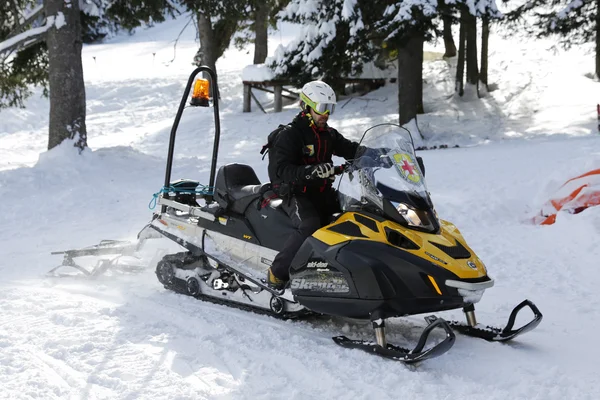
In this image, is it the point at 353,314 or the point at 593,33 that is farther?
the point at 593,33

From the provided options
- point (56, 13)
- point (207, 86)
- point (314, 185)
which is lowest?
point (314, 185)

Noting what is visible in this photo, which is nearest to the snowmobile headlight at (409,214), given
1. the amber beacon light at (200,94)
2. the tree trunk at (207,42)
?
the amber beacon light at (200,94)

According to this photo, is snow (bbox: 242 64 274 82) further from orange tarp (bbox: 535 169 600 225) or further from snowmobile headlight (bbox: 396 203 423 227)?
snowmobile headlight (bbox: 396 203 423 227)

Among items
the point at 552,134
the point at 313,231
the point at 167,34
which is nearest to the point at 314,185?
the point at 313,231

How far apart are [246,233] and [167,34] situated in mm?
36277

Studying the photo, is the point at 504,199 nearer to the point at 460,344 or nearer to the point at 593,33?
the point at 460,344

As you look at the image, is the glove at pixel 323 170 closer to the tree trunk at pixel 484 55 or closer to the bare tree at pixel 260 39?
the tree trunk at pixel 484 55

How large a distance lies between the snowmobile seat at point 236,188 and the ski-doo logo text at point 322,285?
93 centimetres

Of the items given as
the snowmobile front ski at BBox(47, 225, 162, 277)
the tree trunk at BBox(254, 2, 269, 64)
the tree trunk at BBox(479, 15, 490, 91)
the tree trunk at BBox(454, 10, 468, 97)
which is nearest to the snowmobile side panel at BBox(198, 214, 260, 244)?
the snowmobile front ski at BBox(47, 225, 162, 277)

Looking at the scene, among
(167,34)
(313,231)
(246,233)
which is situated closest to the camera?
(313,231)

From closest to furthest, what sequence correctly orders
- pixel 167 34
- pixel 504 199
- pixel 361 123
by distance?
pixel 504 199
pixel 361 123
pixel 167 34

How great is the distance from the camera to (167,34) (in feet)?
131

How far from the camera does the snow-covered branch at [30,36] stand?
1193cm

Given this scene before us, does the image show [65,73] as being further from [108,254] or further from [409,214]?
[409,214]
